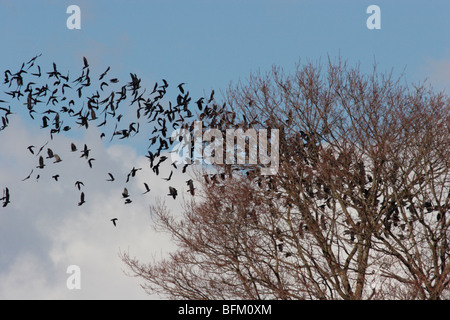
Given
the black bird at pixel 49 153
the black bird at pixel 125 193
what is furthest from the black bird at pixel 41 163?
the black bird at pixel 125 193

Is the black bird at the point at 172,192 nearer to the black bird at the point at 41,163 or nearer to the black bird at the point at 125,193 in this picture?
the black bird at the point at 125,193

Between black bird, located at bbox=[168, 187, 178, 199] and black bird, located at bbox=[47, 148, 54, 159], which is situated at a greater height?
black bird, located at bbox=[47, 148, 54, 159]

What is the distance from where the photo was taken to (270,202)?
1877cm

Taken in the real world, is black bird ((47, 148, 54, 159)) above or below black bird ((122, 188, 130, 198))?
above

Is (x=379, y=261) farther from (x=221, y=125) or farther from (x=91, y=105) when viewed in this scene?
(x=91, y=105)

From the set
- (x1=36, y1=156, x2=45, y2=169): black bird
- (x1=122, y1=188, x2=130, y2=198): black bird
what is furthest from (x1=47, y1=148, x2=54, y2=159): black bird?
(x1=122, y1=188, x2=130, y2=198): black bird

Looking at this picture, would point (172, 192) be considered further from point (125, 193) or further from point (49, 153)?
point (49, 153)

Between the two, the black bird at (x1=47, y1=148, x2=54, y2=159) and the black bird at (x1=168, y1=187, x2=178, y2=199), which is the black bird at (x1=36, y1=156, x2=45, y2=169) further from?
the black bird at (x1=168, y1=187, x2=178, y2=199)

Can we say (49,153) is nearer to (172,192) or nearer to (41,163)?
(41,163)

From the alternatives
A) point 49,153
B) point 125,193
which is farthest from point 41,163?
point 125,193

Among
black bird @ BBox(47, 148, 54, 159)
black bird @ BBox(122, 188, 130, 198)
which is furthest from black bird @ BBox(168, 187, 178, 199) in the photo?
black bird @ BBox(47, 148, 54, 159)

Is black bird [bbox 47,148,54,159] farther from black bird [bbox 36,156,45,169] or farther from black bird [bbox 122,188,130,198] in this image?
black bird [bbox 122,188,130,198]
